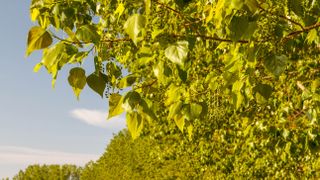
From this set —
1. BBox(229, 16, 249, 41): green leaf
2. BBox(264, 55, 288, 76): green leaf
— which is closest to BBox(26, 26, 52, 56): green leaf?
BBox(229, 16, 249, 41): green leaf

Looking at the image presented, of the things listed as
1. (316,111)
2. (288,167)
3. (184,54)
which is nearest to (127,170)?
(288,167)

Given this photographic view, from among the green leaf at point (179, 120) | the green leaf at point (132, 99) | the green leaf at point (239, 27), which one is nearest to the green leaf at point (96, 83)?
the green leaf at point (132, 99)

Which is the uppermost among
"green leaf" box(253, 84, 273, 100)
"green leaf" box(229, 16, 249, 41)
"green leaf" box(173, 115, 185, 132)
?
"green leaf" box(229, 16, 249, 41)

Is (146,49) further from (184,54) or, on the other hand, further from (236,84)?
(184,54)

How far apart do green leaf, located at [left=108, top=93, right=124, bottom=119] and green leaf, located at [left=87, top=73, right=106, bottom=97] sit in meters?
0.08

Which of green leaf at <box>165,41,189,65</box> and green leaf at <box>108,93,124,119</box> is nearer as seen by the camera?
green leaf at <box>165,41,189,65</box>

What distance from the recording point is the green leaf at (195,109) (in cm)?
310

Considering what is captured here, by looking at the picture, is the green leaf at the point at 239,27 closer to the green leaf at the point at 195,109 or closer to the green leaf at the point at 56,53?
the green leaf at the point at 195,109

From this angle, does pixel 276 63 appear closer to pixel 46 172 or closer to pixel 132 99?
pixel 132 99

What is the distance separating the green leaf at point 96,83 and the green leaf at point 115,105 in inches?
3.3

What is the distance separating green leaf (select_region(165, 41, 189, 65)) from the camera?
7.84 ft

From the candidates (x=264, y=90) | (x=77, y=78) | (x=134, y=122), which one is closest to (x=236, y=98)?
(x=264, y=90)

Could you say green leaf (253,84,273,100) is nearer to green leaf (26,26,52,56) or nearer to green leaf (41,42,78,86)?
green leaf (41,42,78,86)

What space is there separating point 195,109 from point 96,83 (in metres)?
0.71
